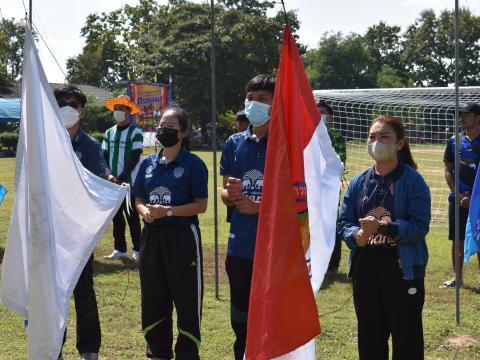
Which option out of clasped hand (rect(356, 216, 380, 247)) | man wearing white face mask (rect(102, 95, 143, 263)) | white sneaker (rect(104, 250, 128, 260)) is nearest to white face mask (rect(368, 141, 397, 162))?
clasped hand (rect(356, 216, 380, 247))

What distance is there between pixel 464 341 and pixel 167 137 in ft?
10.4

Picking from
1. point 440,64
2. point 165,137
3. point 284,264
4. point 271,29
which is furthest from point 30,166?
point 440,64

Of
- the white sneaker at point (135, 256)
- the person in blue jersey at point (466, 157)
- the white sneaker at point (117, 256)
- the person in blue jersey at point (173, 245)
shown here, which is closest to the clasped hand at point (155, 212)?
the person in blue jersey at point (173, 245)

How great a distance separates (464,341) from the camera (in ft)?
20.2

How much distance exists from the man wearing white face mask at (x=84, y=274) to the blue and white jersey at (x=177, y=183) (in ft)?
2.01

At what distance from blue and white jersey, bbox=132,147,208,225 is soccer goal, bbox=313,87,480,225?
698cm

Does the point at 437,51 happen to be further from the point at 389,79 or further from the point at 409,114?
the point at 409,114

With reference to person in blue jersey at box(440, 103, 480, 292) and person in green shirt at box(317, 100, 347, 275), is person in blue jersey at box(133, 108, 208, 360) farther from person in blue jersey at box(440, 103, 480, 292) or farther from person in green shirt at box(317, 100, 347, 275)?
person in blue jersey at box(440, 103, 480, 292)

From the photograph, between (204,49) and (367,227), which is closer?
(367,227)

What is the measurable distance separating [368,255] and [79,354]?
8.65 ft

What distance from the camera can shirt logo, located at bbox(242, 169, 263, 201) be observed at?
188 inches

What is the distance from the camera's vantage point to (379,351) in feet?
14.6

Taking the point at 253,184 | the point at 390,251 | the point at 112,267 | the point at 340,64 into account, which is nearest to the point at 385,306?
the point at 390,251

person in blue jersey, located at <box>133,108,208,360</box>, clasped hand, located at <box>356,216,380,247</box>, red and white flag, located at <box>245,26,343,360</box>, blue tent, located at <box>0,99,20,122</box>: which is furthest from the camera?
blue tent, located at <box>0,99,20,122</box>
